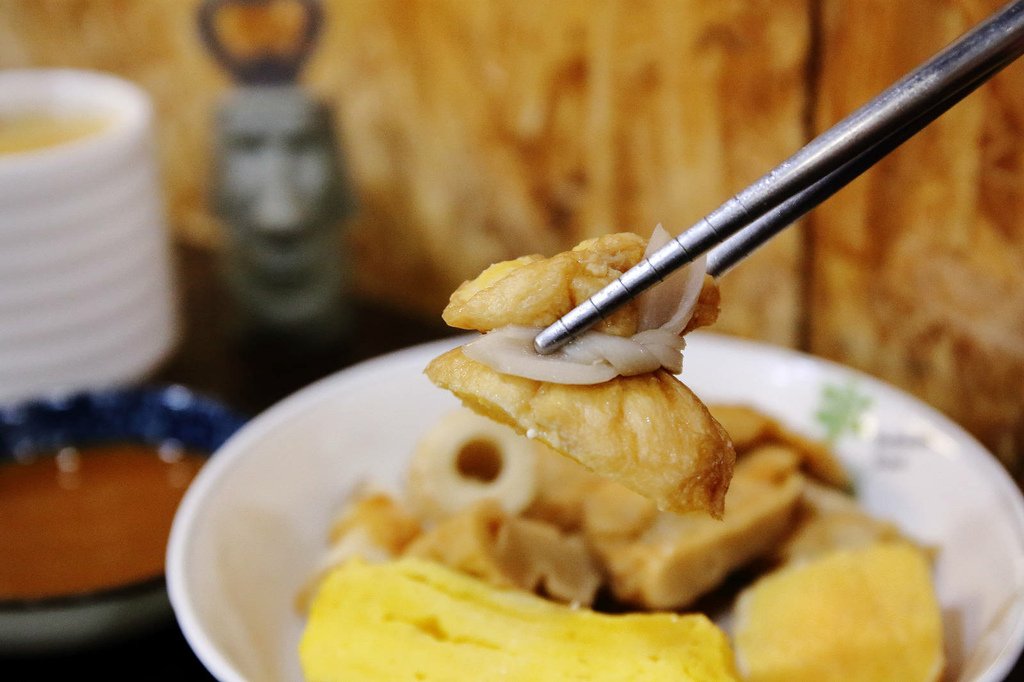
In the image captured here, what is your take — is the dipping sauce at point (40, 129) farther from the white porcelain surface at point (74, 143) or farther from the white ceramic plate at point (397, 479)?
the white ceramic plate at point (397, 479)

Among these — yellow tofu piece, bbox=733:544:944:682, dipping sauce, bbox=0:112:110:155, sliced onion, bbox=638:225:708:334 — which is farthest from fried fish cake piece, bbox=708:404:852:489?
dipping sauce, bbox=0:112:110:155

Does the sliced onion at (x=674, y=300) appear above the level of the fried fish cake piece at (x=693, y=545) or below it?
above

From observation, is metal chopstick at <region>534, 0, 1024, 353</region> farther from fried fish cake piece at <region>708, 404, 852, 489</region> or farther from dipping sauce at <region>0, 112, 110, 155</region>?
dipping sauce at <region>0, 112, 110, 155</region>

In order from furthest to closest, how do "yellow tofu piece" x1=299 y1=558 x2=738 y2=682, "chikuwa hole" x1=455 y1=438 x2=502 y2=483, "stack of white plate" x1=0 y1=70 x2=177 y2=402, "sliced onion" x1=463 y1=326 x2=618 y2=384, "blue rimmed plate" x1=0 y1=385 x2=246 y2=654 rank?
"stack of white plate" x1=0 y1=70 x2=177 y2=402, "blue rimmed plate" x1=0 y1=385 x2=246 y2=654, "chikuwa hole" x1=455 y1=438 x2=502 y2=483, "yellow tofu piece" x1=299 y1=558 x2=738 y2=682, "sliced onion" x1=463 y1=326 x2=618 y2=384

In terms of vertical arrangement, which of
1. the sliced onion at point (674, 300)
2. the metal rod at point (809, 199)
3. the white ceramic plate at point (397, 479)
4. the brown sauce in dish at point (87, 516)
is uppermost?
the metal rod at point (809, 199)

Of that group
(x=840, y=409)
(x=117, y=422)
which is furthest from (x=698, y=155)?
(x=117, y=422)

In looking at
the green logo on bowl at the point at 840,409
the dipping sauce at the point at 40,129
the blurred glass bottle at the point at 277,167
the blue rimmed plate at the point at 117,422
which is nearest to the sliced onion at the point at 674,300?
the green logo on bowl at the point at 840,409
